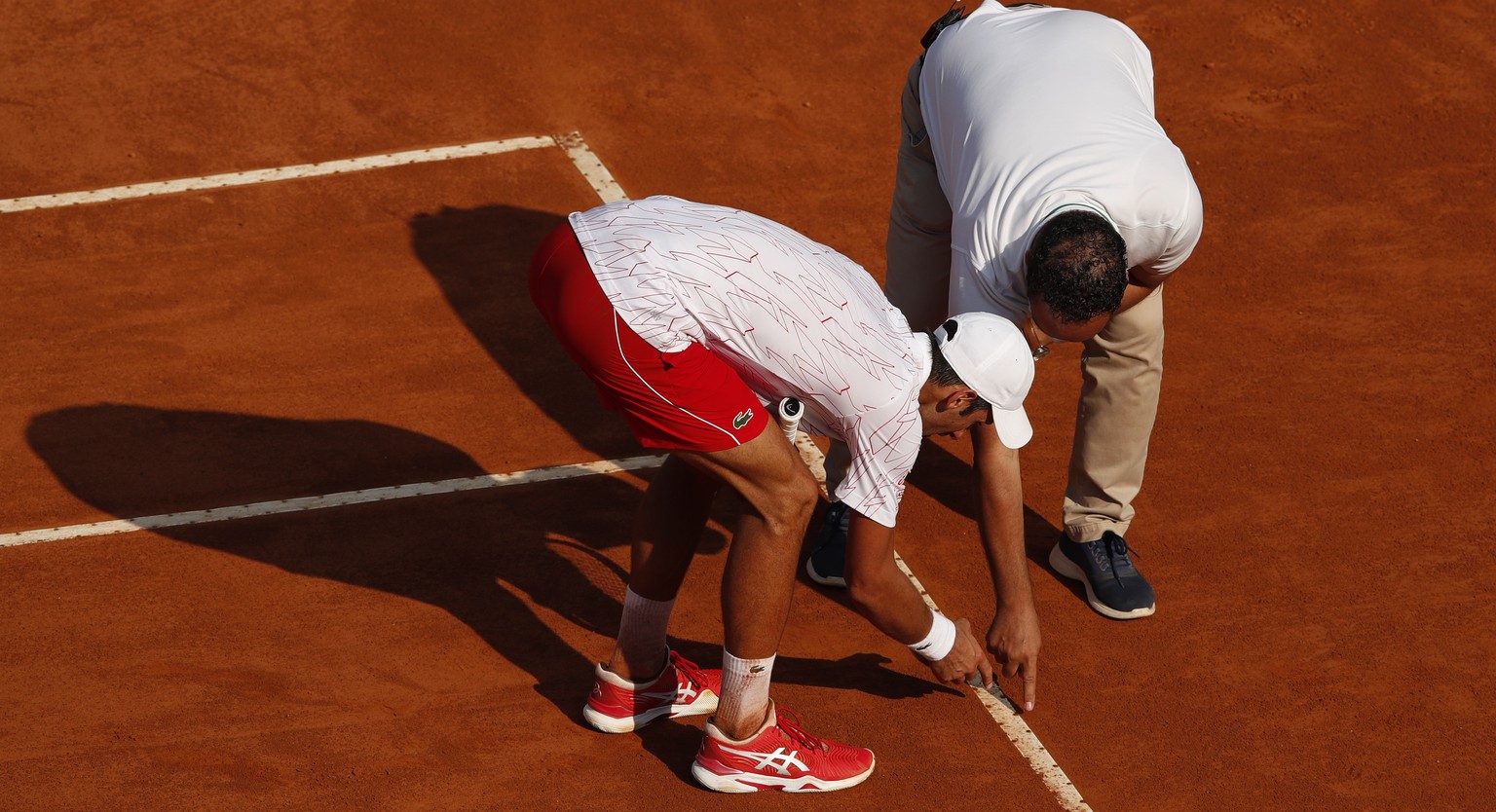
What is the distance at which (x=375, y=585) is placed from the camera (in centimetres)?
562

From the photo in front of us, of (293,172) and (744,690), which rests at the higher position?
(293,172)

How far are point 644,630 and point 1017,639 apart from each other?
1.20m

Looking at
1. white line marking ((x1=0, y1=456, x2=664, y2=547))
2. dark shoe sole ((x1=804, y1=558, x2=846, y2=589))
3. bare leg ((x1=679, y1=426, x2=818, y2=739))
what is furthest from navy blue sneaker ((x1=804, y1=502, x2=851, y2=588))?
bare leg ((x1=679, y1=426, x2=818, y2=739))

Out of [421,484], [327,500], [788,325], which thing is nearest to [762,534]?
[788,325]

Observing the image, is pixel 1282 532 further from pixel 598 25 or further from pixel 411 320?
pixel 598 25

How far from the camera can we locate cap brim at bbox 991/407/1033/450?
4.39m

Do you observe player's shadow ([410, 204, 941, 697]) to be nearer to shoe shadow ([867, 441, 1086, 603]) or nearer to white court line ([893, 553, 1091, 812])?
white court line ([893, 553, 1091, 812])

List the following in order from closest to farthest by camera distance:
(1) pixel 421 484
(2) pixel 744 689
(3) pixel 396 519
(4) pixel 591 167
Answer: (2) pixel 744 689, (3) pixel 396 519, (1) pixel 421 484, (4) pixel 591 167

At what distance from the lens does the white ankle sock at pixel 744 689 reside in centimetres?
452

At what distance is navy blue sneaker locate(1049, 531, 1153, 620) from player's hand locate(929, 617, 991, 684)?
1027 millimetres

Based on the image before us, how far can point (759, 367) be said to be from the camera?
4.29 meters

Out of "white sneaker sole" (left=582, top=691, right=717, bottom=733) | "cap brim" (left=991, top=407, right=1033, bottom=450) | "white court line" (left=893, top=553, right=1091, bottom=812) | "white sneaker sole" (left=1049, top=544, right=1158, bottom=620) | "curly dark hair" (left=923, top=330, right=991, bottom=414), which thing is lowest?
"white court line" (left=893, top=553, right=1091, bottom=812)

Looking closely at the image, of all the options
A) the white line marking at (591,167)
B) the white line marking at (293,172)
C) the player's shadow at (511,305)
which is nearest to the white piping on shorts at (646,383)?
the player's shadow at (511,305)

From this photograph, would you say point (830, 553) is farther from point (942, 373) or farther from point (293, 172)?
point (293, 172)
